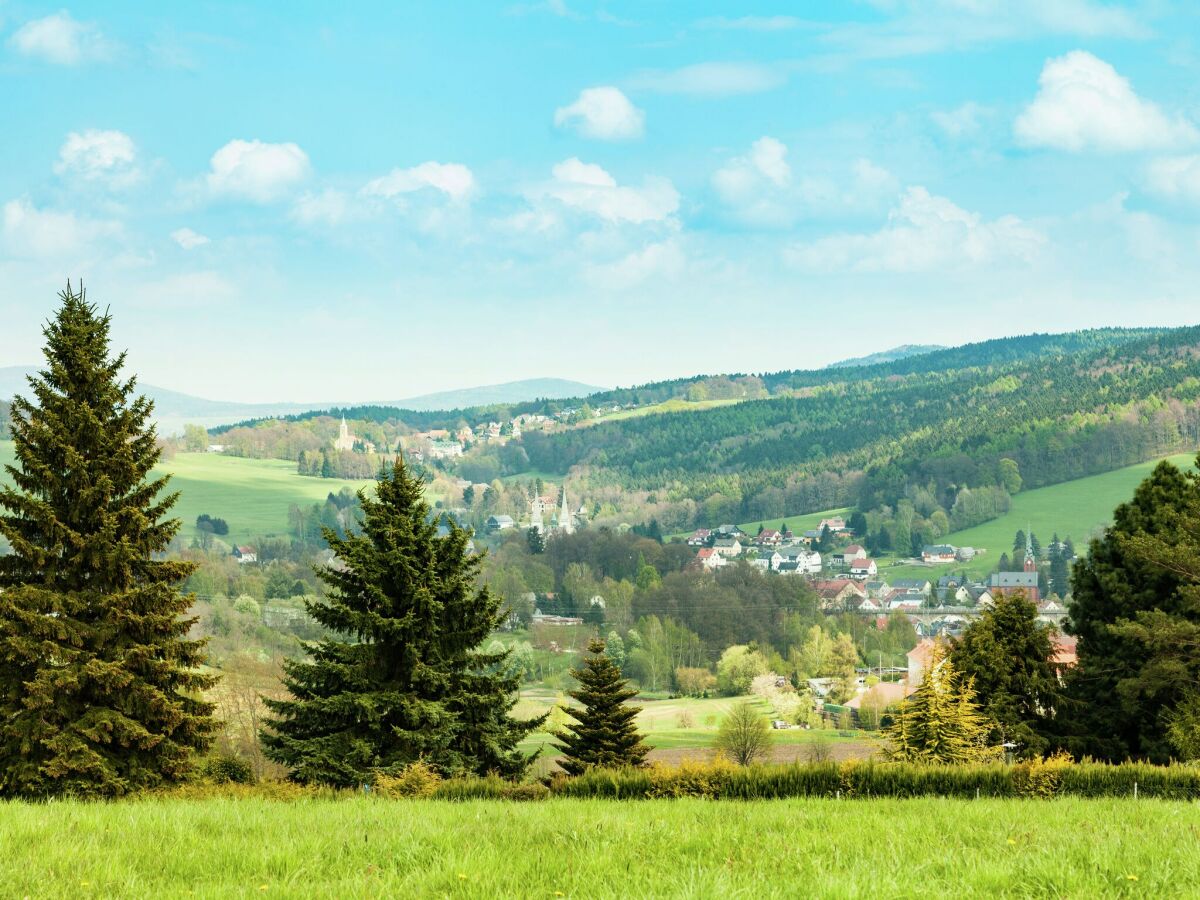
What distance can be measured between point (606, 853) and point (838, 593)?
561 ft

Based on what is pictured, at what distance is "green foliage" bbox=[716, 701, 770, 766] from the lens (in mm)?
70562

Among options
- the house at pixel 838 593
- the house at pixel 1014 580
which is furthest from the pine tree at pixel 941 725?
the house at pixel 1014 580

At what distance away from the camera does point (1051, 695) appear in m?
36.4

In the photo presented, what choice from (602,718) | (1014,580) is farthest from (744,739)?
(1014,580)

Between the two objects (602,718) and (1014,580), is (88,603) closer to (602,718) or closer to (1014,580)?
(602,718)

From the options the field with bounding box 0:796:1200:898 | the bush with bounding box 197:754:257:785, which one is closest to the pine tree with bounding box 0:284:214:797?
the bush with bounding box 197:754:257:785

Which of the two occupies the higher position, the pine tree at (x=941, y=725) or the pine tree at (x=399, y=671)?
the pine tree at (x=399, y=671)

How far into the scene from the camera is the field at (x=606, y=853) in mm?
5605

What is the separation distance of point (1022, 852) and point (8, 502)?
22853 mm

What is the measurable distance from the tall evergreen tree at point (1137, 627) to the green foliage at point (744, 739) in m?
34.3

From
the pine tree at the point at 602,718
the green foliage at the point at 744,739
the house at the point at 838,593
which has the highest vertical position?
the pine tree at the point at 602,718

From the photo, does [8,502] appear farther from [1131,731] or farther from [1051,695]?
[1131,731]

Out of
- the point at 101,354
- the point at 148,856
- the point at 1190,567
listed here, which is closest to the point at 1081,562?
the point at 1190,567

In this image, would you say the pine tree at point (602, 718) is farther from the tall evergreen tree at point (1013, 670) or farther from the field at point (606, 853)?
the field at point (606, 853)
